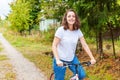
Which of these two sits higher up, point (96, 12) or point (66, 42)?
point (66, 42)

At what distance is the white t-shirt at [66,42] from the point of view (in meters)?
5.84

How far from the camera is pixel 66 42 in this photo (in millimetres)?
5844

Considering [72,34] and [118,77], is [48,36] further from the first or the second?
[72,34]

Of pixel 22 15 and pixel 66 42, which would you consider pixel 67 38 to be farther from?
pixel 22 15

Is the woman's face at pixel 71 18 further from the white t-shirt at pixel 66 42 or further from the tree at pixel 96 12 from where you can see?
the tree at pixel 96 12

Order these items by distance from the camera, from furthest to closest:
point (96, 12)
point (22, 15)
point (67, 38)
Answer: point (22, 15) < point (96, 12) < point (67, 38)

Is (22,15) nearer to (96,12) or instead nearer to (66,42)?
(96,12)

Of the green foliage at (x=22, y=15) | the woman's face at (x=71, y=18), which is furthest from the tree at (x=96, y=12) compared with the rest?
the green foliage at (x=22, y=15)

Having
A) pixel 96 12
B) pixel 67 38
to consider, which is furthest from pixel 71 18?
pixel 96 12

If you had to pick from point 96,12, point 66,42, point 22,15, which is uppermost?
point 66,42

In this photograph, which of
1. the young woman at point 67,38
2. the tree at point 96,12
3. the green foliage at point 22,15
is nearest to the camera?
the young woman at point 67,38

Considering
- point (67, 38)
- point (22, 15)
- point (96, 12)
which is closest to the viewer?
point (67, 38)

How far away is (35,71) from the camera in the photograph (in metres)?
13.2

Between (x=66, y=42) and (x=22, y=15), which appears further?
(x=22, y=15)
